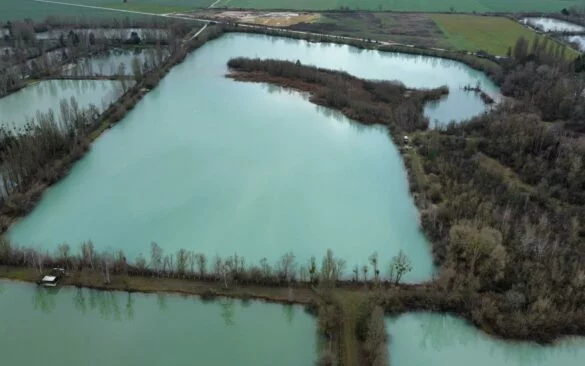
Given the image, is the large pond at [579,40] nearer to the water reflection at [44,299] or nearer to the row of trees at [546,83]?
the row of trees at [546,83]

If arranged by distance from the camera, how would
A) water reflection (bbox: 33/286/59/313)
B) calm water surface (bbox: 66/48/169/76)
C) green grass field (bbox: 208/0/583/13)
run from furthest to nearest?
green grass field (bbox: 208/0/583/13)
calm water surface (bbox: 66/48/169/76)
water reflection (bbox: 33/286/59/313)

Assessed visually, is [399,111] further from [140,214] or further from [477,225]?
[140,214]

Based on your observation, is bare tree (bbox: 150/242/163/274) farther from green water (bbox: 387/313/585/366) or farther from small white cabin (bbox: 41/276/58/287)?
green water (bbox: 387/313/585/366)

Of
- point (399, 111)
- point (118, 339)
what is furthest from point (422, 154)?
point (118, 339)

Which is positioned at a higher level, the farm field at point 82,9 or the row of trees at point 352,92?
the farm field at point 82,9

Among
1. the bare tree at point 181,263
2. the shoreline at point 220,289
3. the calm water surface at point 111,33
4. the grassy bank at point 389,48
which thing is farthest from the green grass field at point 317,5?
the bare tree at point 181,263

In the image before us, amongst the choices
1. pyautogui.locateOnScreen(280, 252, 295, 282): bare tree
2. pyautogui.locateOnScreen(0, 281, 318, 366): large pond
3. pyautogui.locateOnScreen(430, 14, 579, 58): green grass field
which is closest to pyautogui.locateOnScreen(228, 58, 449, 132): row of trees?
pyautogui.locateOnScreen(430, 14, 579, 58): green grass field
